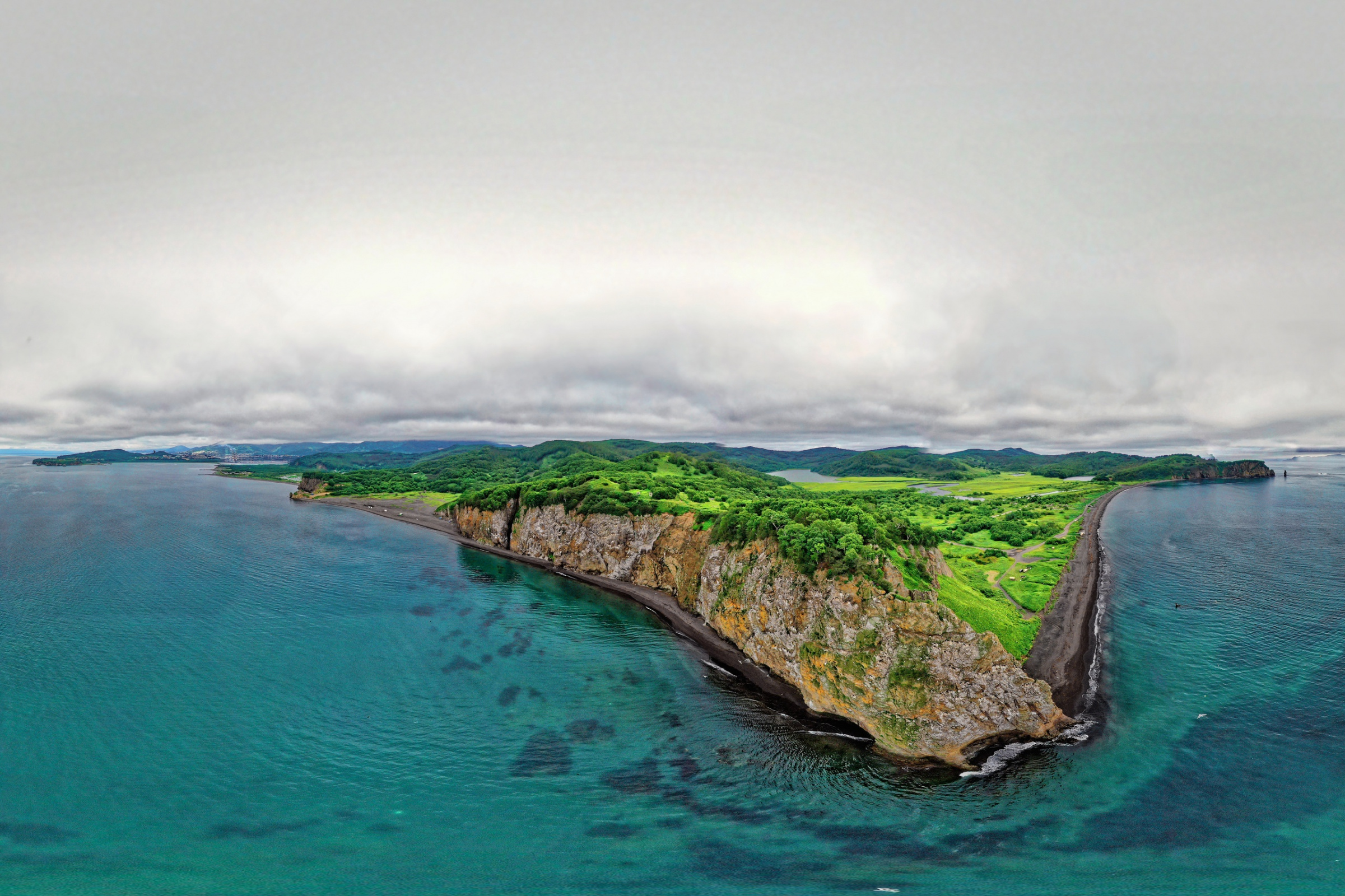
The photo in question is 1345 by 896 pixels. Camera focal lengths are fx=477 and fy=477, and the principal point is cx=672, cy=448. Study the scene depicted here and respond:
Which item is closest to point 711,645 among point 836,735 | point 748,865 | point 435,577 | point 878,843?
point 836,735

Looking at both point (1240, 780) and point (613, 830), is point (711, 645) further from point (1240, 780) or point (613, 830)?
point (1240, 780)

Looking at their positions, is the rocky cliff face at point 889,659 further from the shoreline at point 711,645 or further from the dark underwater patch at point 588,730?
the dark underwater patch at point 588,730

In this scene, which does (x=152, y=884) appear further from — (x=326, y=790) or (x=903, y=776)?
(x=903, y=776)

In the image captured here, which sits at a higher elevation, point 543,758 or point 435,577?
point 435,577

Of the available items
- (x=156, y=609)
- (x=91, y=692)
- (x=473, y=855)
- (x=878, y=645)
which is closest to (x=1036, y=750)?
(x=878, y=645)

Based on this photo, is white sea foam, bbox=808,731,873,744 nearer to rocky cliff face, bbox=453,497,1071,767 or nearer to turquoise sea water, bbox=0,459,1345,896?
turquoise sea water, bbox=0,459,1345,896

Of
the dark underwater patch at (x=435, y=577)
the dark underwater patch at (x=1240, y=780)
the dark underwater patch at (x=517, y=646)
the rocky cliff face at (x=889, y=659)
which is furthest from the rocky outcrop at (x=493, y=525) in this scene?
the dark underwater patch at (x=1240, y=780)
